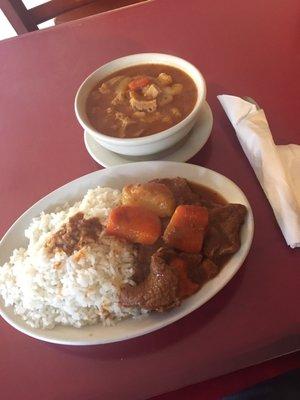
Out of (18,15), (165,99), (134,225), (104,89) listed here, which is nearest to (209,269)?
(134,225)

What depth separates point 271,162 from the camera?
48.4 inches

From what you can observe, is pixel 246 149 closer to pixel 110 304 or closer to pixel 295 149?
pixel 295 149

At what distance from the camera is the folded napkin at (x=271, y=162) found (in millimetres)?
1146

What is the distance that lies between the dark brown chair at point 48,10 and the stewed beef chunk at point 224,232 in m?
1.61

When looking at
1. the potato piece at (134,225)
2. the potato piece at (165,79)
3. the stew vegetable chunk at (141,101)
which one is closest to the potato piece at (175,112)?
the stew vegetable chunk at (141,101)

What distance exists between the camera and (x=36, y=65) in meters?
1.89

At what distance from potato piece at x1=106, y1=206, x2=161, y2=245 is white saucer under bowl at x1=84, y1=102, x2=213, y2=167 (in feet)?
0.92

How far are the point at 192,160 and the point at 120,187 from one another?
26 centimetres

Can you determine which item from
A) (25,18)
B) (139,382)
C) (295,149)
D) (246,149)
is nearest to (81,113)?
(246,149)

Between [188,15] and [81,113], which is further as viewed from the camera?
[188,15]

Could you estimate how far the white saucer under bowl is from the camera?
137 cm

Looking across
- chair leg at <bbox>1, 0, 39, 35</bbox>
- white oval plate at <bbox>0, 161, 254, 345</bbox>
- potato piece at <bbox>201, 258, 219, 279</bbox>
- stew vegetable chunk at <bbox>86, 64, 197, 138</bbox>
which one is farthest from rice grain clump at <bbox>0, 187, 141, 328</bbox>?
chair leg at <bbox>1, 0, 39, 35</bbox>

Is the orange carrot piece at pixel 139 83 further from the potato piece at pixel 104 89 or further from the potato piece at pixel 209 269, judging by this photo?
the potato piece at pixel 209 269

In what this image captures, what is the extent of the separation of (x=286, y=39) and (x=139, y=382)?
1340 mm
